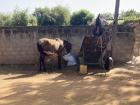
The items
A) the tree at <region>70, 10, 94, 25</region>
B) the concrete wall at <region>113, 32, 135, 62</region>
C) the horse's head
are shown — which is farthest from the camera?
the tree at <region>70, 10, 94, 25</region>

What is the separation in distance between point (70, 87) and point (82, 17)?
93.3 ft

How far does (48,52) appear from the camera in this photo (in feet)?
47.4

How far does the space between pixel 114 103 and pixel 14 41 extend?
8370mm

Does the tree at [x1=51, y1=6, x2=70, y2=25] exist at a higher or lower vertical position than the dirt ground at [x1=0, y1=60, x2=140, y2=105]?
higher

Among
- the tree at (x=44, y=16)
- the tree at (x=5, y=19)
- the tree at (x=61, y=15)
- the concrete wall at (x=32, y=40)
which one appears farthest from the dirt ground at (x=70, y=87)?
the tree at (x=61, y=15)

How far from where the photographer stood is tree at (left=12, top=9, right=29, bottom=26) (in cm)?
3438

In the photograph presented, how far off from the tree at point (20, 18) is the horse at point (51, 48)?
775 inches

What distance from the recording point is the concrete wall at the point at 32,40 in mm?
15477

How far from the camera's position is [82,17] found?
3831 cm

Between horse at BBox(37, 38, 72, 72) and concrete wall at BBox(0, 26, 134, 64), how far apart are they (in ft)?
2.18

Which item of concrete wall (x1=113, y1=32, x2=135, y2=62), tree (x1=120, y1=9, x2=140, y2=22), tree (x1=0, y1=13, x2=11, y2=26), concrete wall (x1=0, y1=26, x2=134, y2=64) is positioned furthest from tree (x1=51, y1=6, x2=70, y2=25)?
concrete wall (x1=113, y1=32, x2=135, y2=62)

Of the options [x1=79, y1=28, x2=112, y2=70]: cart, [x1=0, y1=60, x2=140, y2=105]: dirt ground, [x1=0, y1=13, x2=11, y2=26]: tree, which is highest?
[x1=0, y1=13, x2=11, y2=26]: tree

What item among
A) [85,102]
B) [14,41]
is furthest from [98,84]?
[14,41]

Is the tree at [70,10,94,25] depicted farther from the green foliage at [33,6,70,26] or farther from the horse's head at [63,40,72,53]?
the horse's head at [63,40,72,53]
